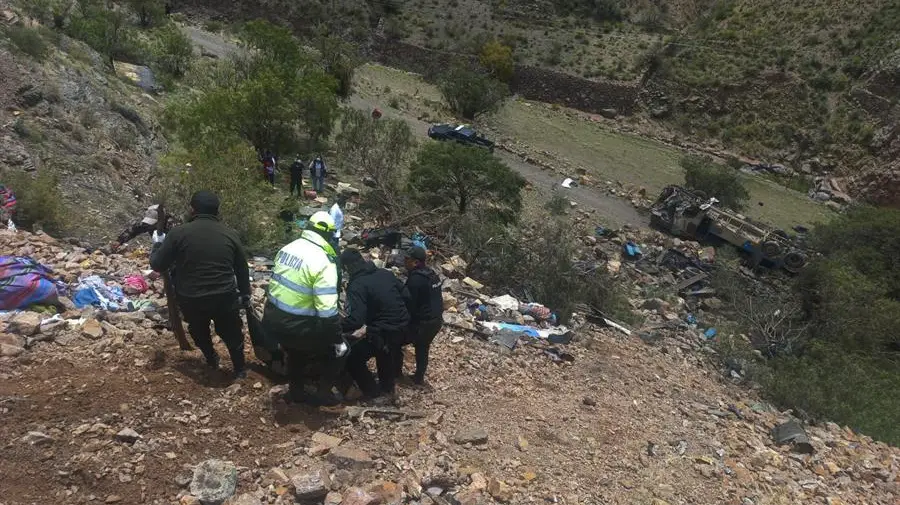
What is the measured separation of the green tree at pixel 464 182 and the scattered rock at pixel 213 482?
10.9 m

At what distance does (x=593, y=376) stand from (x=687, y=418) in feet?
3.32

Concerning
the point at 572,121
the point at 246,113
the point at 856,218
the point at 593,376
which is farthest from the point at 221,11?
the point at 593,376

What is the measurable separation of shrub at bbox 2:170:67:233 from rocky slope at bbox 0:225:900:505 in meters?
0.59

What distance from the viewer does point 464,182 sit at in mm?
14461

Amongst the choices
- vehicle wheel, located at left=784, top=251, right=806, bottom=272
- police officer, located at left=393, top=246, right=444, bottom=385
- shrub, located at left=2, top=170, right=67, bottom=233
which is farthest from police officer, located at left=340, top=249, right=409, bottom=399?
vehicle wheel, located at left=784, top=251, right=806, bottom=272

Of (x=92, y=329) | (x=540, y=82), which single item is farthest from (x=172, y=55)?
(x=540, y=82)

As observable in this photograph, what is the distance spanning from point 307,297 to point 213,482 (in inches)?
45.6

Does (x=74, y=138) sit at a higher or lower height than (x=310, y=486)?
lower

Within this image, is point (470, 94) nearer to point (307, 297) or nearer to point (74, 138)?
point (74, 138)

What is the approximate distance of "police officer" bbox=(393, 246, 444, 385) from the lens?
4.64m

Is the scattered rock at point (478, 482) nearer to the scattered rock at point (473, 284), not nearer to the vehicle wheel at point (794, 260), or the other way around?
the scattered rock at point (473, 284)

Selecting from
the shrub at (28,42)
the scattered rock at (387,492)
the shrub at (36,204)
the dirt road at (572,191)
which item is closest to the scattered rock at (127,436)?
the scattered rock at (387,492)

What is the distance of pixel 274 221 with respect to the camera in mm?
11109

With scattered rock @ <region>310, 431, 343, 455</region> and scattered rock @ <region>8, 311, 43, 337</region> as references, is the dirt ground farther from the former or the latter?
scattered rock @ <region>8, 311, 43, 337</region>
